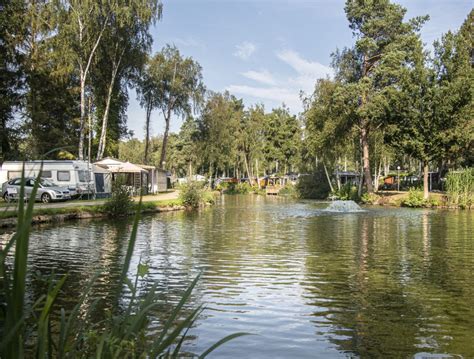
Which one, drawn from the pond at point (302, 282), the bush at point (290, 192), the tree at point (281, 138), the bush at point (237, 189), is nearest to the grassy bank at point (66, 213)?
the pond at point (302, 282)

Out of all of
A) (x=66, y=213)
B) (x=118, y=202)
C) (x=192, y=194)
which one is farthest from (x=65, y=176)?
(x=66, y=213)

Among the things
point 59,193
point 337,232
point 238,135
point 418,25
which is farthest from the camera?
point 238,135

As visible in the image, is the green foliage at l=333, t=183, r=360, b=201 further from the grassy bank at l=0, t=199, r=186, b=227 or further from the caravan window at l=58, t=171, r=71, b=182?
the caravan window at l=58, t=171, r=71, b=182

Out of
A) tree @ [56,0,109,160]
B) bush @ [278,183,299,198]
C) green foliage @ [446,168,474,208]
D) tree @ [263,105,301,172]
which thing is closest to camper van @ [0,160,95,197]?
tree @ [56,0,109,160]

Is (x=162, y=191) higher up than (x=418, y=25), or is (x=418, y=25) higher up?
(x=418, y=25)

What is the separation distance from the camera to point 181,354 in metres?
5.09

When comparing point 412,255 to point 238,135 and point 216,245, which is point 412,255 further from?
point 238,135

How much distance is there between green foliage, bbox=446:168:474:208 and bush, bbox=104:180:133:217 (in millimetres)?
21165

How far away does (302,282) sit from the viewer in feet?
29.0

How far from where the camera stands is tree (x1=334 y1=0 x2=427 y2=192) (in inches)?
1479

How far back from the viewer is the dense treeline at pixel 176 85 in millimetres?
32375

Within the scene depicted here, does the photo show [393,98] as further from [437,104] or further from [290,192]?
[290,192]

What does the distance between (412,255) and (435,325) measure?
6090 millimetres

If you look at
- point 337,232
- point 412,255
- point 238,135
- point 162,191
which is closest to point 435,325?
point 412,255
